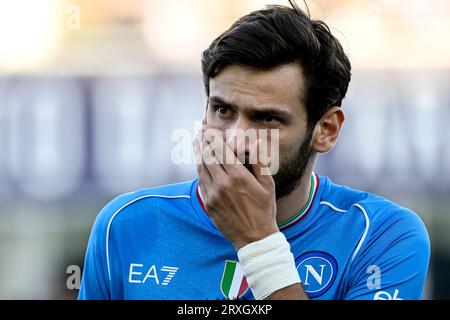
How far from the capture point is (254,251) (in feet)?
8.54

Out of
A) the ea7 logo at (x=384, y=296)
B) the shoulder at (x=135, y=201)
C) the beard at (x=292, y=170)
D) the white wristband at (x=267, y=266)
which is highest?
the beard at (x=292, y=170)

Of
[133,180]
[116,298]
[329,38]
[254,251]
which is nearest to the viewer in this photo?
[254,251]

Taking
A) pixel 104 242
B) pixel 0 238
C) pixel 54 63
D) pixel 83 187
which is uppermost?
pixel 54 63

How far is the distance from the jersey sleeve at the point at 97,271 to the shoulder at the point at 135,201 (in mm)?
22

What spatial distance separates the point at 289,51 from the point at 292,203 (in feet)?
2.07

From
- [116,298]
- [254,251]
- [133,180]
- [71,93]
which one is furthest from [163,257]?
[71,93]

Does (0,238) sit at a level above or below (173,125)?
below

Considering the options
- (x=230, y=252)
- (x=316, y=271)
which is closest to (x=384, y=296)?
(x=316, y=271)

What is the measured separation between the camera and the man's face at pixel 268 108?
9.31 ft

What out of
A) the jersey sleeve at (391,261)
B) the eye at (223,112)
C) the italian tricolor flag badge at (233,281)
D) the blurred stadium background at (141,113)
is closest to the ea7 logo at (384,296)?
the jersey sleeve at (391,261)

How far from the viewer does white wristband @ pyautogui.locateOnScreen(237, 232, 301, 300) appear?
2.56 meters

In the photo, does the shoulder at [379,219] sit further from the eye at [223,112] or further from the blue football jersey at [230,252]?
the eye at [223,112]

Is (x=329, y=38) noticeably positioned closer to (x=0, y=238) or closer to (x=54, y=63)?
(x=54, y=63)

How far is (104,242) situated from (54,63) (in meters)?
5.08
